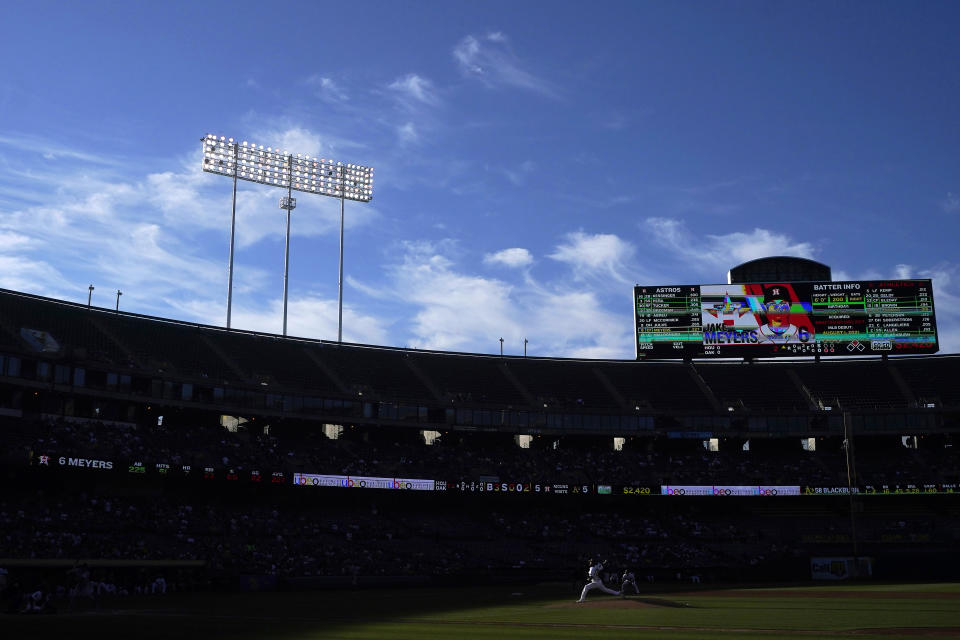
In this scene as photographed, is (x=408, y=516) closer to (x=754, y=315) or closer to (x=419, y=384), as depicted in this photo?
Result: (x=419, y=384)

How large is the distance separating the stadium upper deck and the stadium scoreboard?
7.09 metres

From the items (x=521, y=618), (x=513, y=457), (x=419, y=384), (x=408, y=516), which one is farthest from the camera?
(x=419, y=384)

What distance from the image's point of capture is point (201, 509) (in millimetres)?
69375

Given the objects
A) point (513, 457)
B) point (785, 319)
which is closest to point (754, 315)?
point (785, 319)

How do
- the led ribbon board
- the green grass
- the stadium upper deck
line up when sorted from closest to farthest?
the green grass, the stadium upper deck, the led ribbon board

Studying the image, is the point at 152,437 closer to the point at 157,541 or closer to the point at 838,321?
the point at 157,541

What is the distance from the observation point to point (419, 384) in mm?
87688

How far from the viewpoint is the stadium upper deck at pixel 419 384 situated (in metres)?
71.2

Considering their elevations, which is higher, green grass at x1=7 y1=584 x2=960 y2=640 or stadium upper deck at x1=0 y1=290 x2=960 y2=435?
stadium upper deck at x1=0 y1=290 x2=960 y2=435

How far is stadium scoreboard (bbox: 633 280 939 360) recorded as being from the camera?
278 ft

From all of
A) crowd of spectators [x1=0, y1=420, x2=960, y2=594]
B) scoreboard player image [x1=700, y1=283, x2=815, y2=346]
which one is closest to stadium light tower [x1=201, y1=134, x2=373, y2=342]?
crowd of spectators [x1=0, y1=420, x2=960, y2=594]

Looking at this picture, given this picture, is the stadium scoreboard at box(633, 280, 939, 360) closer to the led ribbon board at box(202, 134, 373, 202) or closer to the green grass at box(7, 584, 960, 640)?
the led ribbon board at box(202, 134, 373, 202)

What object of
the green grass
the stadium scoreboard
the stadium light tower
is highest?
the stadium light tower

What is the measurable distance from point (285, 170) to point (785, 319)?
48882 millimetres
